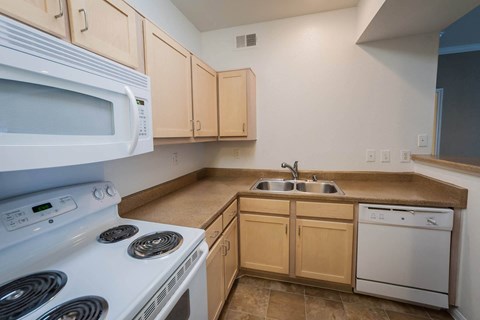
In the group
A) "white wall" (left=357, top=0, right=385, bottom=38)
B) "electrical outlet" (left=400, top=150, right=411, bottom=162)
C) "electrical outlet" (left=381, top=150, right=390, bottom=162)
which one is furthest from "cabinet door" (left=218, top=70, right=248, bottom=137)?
"electrical outlet" (left=400, top=150, right=411, bottom=162)

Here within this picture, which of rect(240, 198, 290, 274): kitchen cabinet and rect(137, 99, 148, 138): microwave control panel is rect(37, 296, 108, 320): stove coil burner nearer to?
rect(137, 99, 148, 138): microwave control panel

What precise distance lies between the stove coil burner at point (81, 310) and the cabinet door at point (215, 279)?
0.72 metres

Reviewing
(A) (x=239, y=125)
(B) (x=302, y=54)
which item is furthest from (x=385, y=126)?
(A) (x=239, y=125)

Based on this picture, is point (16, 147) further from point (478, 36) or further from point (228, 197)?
point (478, 36)

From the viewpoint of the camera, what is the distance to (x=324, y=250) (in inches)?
66.8

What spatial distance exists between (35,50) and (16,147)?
0.28 metres

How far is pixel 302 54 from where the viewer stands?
2.18 m

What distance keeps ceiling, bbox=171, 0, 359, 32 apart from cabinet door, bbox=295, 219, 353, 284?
6.65 feet

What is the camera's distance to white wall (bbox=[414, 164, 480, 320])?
1.31 metres

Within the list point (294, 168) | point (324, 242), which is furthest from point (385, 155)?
point (324, 242)

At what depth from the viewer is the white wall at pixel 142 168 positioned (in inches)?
34.7

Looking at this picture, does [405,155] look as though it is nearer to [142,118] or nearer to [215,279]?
[215,279]

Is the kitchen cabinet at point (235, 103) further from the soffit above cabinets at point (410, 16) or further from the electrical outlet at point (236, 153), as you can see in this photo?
the soffit above cabinets at point (410, 16)

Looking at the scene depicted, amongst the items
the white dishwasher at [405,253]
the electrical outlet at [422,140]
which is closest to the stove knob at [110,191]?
the white dishwasher at [405,253]
